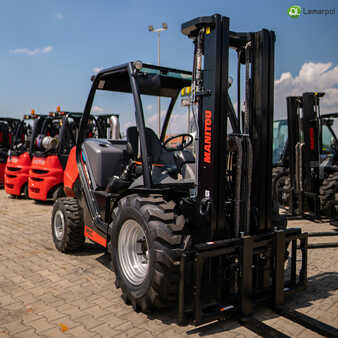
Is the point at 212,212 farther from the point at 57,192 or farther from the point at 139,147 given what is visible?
the point at 57,192

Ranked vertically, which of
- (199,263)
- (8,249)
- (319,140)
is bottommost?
(8,249)

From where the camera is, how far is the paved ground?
10.3 ft

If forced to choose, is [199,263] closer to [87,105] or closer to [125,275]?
[125,275]

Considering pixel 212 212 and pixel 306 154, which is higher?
pixel 306 154

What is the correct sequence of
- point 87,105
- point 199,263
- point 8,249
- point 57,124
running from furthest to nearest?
point 57,124, point 8,249, point 87,105, point 199,263

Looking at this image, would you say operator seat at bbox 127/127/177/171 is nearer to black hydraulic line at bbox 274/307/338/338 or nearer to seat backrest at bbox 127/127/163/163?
seat backrest at bbox 127/127/163/163

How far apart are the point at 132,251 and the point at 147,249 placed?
0.34 metres

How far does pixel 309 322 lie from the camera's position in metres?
3.19

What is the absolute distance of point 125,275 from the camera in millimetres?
3658

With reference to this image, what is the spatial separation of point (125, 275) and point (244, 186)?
1457mm

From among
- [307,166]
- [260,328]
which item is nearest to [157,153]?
[260,328]

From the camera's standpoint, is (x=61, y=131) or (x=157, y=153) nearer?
(x=157, y=153)

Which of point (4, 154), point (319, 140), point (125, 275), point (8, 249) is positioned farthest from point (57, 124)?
point (125, 275)

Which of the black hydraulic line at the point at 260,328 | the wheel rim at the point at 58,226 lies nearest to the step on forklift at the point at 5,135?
the wheel rim at the point at 58,226
